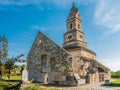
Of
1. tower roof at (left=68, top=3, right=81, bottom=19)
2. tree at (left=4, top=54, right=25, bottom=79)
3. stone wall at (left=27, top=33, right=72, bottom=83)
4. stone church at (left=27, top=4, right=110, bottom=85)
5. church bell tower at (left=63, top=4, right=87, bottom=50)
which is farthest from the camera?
tower roof at (left=68, top=3, right=81, bottom=19)

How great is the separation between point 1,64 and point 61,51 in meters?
9.62

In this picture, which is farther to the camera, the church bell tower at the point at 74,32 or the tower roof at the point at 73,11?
the tower roof at the point at 73,11

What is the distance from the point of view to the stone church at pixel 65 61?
87.8 feet

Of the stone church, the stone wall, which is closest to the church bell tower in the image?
the stone church

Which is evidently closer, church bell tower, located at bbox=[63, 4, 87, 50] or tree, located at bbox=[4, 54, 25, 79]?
tree, located at bbox=[4, 54, 25, 79]

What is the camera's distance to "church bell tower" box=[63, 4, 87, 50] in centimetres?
3684

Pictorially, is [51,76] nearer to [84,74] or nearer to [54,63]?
[54,63]

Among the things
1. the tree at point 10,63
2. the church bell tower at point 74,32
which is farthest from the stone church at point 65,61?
the tree at point 10,63

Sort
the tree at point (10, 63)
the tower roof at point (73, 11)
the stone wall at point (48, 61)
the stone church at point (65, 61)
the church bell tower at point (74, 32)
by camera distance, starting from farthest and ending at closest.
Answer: the tower roof at point (73, 11), the church bell tower at point (74, 32), the stone wall at point (48, 61), the stone church at point (65, 61), the tree at point (10, 63)

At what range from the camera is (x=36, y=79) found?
31.2 meters

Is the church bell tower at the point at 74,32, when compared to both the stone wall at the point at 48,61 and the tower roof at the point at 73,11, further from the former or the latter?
the stone wall at the point at 48,61

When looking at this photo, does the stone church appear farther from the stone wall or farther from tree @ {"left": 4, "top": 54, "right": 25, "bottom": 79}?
tree @ {"left": 4, "top": 54, "right": 25, "bottom": 79}

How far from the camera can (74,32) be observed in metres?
37.5

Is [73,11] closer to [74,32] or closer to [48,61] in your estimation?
[74,32]
